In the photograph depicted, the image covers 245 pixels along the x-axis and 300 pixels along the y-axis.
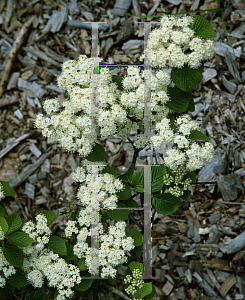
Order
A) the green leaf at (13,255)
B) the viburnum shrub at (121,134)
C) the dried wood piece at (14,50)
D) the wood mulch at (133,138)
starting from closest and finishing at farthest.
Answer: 1. the viburnum shrub at (121,134)
2. the green leaf at (13,255)
3. the wood mulch at (133,138)
4. the dried wood piece at (14,50)

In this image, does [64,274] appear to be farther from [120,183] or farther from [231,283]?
[231,283]

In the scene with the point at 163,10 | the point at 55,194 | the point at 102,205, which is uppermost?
the point at 163,10

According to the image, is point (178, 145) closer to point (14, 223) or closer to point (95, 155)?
point (95, 155)

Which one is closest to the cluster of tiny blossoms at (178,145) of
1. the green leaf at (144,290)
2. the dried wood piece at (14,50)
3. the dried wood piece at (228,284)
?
the green leaf at (144,290)

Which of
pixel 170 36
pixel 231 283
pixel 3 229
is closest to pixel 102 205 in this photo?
pixel 3 229

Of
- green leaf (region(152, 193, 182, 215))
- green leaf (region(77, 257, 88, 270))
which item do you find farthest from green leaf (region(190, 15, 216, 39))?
green leaf (region(77, 257, 88, 270))

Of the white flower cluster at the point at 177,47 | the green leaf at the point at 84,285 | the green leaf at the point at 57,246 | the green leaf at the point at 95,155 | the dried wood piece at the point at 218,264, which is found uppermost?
the white flower cluster at the point at 177,47

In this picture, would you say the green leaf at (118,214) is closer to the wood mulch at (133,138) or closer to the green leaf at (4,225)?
the green leaf at (4,225)

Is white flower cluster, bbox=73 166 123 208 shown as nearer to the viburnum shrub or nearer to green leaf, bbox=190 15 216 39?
the viburnum shrub
